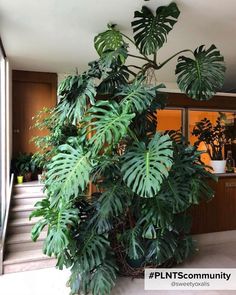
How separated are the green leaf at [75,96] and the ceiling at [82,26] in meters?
0.64

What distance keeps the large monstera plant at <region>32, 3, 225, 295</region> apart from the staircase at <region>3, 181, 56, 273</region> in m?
0.80

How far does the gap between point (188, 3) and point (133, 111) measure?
3.65 feet

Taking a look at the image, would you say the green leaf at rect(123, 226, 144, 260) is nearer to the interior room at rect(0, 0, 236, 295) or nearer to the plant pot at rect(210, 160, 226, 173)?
the interior room at rect(0, 0, 236, 295)

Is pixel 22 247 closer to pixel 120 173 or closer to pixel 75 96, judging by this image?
pixel 120 173

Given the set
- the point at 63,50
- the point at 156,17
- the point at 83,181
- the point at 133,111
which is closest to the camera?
the point at 83,181

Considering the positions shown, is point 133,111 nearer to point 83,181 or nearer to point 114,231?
point 83,181

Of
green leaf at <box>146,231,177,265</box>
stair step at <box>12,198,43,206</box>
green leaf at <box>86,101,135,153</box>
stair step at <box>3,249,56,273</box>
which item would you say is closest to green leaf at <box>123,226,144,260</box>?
green leaf at <box>146,231,177,265</box>

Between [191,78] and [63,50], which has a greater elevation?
[63,50]

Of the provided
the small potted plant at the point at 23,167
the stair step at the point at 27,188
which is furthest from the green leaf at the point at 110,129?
the small potted plant at the point at 23,167

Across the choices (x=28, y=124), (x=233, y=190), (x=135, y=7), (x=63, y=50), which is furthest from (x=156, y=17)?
(x=28, y=124)

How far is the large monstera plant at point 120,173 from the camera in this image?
7.58 feet

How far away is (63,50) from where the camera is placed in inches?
144

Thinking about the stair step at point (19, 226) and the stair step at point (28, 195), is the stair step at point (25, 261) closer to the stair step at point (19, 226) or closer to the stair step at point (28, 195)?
the stair step at point (19, 226)

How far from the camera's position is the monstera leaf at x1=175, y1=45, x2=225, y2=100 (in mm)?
2734
